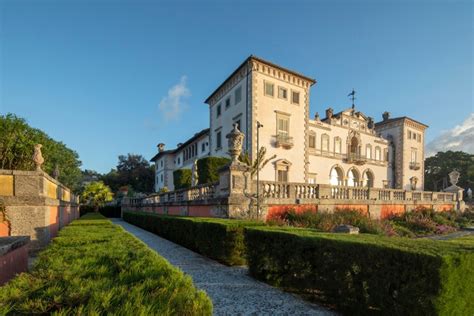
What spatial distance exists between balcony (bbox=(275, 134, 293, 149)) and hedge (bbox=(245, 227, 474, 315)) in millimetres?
18481

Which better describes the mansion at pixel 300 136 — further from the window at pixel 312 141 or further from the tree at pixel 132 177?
the tree at pixel 132 177

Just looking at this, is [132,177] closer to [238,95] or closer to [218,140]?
[218,140]

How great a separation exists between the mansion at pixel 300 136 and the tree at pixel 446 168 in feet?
68.5

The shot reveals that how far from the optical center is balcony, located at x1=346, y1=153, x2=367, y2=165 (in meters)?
30.9

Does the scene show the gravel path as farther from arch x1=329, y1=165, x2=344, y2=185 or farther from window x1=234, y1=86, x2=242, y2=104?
arch x1=329, y1=165, x2=344, y2=185

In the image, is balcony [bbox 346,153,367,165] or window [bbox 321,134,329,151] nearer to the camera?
window [bbox 321,134,329,151]

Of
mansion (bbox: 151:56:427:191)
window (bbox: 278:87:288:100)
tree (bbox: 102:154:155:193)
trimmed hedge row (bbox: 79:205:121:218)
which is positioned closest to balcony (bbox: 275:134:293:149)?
mansion (bbox: 151:56:427:191)

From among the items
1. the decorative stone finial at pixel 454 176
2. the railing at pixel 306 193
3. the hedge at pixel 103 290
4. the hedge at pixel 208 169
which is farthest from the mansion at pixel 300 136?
the hedge at pixel 103 290

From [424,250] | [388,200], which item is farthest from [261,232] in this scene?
[388,200]

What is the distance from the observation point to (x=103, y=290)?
1.99 m

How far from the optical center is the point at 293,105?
25.0m

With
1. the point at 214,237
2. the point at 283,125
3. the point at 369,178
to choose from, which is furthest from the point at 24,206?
the point at 369,178

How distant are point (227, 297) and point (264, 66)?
2092cm

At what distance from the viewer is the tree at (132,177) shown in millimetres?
54219
